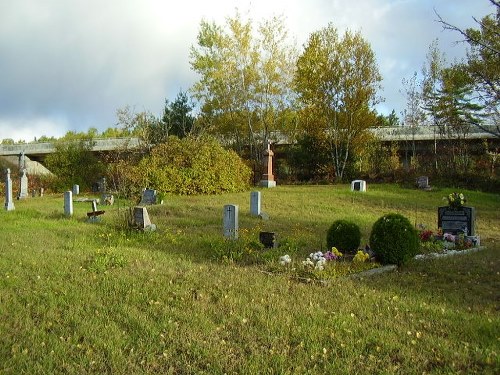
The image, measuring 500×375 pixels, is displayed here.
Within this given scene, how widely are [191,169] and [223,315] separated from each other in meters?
16.9

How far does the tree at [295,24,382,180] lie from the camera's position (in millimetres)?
28188

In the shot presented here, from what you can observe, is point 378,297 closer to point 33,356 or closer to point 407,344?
point 407,344

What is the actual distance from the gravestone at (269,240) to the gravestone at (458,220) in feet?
15.1

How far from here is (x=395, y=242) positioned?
7566 mm

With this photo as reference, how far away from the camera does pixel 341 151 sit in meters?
29.2

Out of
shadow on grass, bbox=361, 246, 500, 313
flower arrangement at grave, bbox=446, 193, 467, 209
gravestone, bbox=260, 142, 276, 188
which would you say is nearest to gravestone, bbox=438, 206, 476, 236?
flower arrangement at grave, bbox=446, 193, 467, 209

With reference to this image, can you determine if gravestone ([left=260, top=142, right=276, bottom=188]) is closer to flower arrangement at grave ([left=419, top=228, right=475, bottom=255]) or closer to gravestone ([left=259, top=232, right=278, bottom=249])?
flower arrangement at grave ([left=419, top=228, right=475, bottom=255])

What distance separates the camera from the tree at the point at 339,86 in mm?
28188

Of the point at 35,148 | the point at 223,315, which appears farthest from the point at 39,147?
the point at 223,315

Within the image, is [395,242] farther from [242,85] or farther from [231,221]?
[242,85]

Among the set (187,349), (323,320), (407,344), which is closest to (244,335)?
(187,349)

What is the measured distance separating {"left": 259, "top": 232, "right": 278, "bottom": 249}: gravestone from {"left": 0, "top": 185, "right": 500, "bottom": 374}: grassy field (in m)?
0.26

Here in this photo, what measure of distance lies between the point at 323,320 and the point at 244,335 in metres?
0.86

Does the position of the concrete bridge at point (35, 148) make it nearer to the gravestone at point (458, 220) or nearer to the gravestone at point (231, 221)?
the gravestone at point (231, 221)
